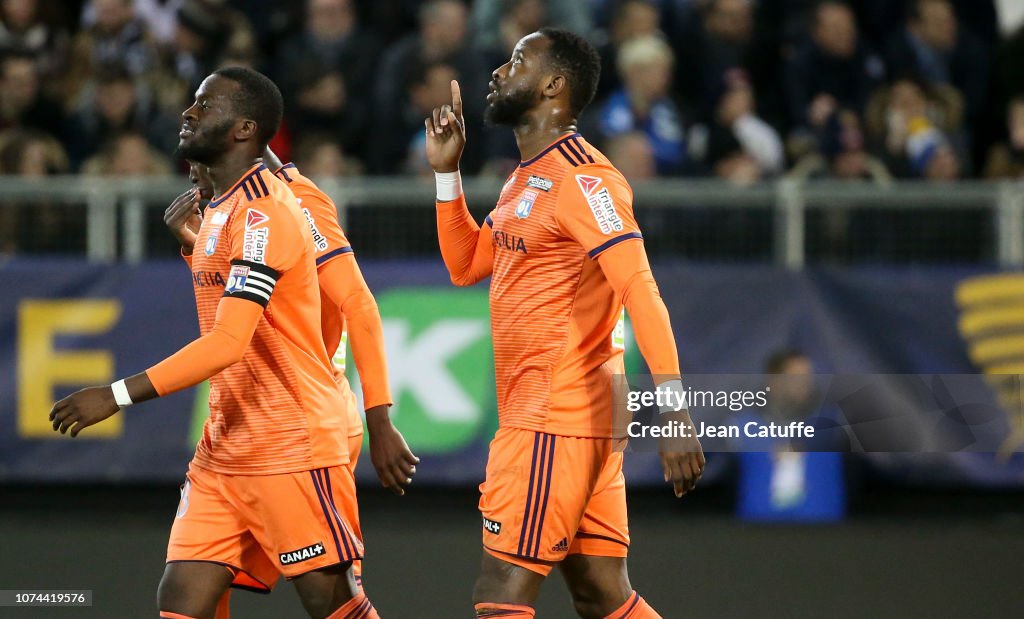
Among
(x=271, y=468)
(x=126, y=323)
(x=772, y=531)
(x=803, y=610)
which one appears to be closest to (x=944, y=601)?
(x=803, y=610)

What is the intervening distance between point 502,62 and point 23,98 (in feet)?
11.3

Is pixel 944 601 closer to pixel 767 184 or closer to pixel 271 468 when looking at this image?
pixel 767 184

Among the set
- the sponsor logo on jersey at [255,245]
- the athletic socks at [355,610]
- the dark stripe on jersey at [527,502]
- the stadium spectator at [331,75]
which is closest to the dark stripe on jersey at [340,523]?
the athletic socks at [355,610]

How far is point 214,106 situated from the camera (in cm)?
468

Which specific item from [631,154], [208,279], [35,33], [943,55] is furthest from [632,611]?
[35,33]

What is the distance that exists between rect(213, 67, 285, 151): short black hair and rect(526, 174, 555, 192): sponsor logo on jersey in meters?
0.85

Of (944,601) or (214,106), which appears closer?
(214,106)

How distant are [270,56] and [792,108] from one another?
13.3ft

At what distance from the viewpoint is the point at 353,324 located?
16.0 ft

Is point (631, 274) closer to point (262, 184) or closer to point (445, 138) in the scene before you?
point (445, 138)

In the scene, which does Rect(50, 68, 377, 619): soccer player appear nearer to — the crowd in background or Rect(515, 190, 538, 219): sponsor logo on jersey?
Rect(515, 190, 538, 219): sponsor logo on jersey

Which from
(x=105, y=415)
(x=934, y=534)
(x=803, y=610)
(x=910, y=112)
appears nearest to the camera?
(x=105, y=415)

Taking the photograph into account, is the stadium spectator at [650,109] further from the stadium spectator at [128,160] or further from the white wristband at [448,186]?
the white wristband at [448,186]

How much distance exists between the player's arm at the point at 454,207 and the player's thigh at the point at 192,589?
132 cm
